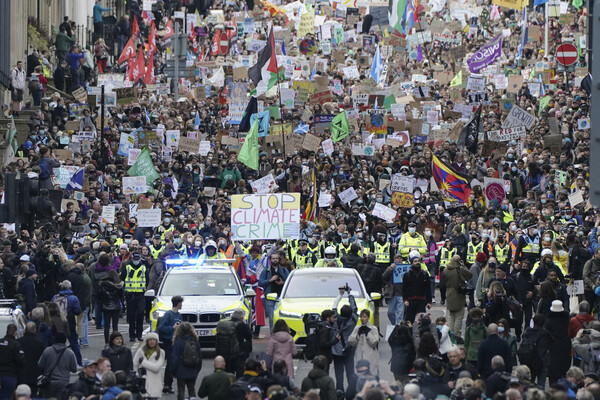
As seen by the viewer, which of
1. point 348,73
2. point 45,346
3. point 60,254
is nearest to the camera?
point 45,346

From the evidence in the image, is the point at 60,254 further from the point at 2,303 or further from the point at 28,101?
the point at 28,101

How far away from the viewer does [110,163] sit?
3722 centimetres

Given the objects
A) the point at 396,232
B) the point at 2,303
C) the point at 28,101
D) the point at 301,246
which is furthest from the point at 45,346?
the point at 28,101

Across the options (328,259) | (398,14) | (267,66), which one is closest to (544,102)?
(267,66)

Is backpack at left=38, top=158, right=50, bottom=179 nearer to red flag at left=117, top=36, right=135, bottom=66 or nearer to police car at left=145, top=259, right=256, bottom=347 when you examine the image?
police car at left=145, top=259, right=256, bottom=347

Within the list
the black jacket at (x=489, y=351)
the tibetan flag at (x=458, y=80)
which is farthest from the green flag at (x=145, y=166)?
the black jacket at (x=489, y=351)

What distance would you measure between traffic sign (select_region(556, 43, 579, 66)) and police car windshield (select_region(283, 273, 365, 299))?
78.8ft

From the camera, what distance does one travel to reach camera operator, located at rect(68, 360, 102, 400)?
1639 centimetres

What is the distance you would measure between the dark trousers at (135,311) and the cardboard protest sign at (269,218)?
4058mm


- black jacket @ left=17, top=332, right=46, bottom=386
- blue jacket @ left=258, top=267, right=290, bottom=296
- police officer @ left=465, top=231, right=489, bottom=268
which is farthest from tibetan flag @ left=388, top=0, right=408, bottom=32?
black jacket @ left=17, top=332, right=46, bottom=386

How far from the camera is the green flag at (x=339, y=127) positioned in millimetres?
38594

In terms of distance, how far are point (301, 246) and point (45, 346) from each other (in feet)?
24.6

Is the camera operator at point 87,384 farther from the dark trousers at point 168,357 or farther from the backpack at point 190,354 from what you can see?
the dark trousers at point 168,357

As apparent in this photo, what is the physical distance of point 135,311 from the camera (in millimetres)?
24391
